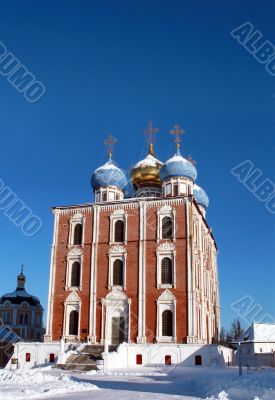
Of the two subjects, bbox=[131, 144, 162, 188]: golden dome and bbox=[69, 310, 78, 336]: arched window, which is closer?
bbox=[69, 310, 78, 336]: arched window

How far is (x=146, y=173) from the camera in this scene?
39938 mm

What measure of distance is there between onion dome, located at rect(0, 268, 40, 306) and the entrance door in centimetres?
3028

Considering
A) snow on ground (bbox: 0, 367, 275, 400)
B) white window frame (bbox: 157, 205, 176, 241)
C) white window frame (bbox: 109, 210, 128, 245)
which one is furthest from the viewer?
white window frame (bbox: 109, 210, 128, 245)

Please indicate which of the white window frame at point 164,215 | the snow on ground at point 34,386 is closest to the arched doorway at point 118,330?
the white window frame at point 164,215

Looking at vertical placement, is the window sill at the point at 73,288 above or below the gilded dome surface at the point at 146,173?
below

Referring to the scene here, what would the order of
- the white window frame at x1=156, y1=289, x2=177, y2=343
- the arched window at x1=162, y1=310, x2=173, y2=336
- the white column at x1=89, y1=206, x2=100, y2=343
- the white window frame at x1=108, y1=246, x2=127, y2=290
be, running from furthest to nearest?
the white window frame at x1=108, y1=246, x2=127, y2=290
the white column at x1=89, y1=206, x2=100, y2=343
the arched window at x1=162, y1=310, x2=173, y2=336
the white window frame at x1=156, y1=289, x2=177, y2=343

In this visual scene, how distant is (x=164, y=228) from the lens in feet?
109

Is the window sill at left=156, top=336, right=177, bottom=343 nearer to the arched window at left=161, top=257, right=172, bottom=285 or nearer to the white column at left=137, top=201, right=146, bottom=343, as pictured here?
the white column at left=137, top=201, right=146, bottom=343

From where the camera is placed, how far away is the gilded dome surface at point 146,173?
3991cm

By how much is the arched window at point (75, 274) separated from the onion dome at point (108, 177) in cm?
766

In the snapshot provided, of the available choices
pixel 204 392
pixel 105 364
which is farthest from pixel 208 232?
pixel 204 392

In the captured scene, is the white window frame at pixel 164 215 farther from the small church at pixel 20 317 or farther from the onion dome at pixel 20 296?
the onion dome at pixel 20 296

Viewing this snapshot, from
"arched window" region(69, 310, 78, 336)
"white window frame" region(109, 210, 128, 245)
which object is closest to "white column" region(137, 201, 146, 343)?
"white window frame" region(109, 210, 128, 245)

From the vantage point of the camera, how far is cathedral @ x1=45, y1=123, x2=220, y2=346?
101ft
